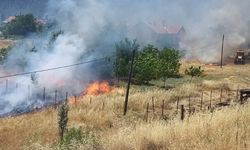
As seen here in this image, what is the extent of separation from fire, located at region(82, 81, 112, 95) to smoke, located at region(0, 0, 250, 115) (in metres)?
0.69

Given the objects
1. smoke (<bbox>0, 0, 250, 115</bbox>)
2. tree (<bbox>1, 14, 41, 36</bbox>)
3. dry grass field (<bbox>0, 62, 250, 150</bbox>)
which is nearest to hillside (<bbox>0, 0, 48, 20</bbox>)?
Answer: tree (<bbox>1, 14, 41, 36</bbox>)

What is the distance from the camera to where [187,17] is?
247 ft

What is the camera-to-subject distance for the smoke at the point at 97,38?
31609 mm

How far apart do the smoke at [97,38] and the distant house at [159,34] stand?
224 millimetres

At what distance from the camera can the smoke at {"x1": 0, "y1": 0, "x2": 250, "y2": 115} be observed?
31609 mm

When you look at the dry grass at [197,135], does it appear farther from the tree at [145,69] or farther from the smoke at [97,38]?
the tree at [145,69]

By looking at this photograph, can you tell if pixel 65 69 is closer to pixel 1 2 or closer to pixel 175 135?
pixel 175 135

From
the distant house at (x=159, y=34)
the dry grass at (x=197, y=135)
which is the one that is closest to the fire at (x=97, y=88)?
the dry grass at (x=197, y=135)

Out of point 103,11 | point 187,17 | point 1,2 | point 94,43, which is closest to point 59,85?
point 94,43

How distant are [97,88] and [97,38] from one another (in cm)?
1192

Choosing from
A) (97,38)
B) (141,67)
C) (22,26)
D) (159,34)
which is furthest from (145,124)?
(22,26)

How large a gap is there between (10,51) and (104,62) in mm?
9533

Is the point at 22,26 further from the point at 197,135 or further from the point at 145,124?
the point at 197,135

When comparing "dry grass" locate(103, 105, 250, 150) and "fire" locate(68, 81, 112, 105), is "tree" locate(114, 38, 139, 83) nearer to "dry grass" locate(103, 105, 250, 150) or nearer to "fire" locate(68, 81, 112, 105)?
"fire" locate(68, 81, 112, 105)
